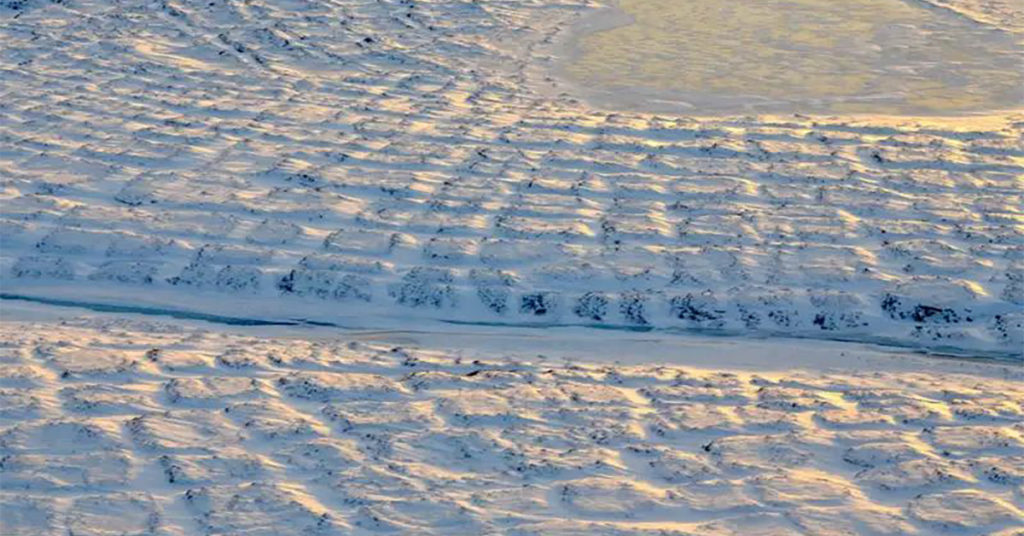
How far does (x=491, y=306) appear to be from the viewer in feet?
18.8

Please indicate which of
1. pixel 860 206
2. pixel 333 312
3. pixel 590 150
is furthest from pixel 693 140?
pixel 333 312

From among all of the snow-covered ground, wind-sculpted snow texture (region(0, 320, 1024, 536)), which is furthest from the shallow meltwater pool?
wind-sculpted snow texture (region(0, 320, 1024, 536))

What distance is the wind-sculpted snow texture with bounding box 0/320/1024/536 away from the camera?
4.24 metres

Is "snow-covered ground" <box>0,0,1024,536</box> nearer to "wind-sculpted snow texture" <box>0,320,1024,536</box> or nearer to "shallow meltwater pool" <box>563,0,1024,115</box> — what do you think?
"wind-sculpted snow texture" <box>0,320,1024,536</box>

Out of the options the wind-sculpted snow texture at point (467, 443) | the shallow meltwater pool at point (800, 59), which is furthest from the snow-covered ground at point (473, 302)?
the shallow meltwater pool at point (800, 59)

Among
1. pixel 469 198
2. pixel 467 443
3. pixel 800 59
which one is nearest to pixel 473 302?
pixel 469 198

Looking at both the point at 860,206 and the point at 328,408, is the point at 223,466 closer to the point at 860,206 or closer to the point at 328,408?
the point at 328,408

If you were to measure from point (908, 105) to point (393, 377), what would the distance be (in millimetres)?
3879

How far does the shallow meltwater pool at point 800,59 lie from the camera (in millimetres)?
7973

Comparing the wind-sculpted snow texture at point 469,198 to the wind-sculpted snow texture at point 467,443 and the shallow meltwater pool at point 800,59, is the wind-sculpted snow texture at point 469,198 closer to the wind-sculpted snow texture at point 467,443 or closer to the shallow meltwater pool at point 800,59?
the shallow meltwater pool at point 800,59

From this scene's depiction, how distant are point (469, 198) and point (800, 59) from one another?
9.68 ft

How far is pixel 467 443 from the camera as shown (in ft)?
15.3

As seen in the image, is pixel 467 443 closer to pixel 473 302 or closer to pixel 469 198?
pixel 473 302

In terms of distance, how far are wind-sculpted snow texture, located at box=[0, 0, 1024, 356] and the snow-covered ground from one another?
0.7 inches
